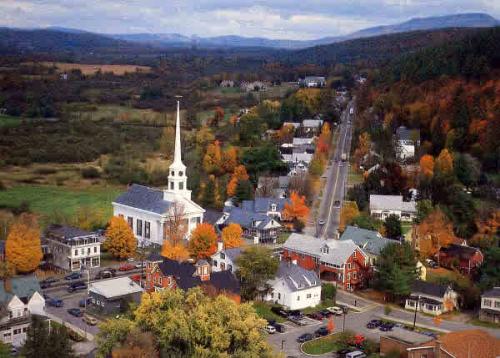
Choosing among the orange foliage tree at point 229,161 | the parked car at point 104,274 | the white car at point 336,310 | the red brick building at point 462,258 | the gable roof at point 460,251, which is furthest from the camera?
the orange foliage tree at point 229,161

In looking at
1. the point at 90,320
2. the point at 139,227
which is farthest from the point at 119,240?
the point at 90,320

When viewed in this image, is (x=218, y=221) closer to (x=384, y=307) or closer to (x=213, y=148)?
(x=384, y=307)

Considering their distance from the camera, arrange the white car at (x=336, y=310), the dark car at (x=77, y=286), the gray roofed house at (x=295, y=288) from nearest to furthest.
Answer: the white car at (x=336, y=310) < the gray roofed house at (x=295, y=288) < the dark car at (x=77, y=286)

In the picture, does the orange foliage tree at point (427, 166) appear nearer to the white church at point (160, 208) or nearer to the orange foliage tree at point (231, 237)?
the orange foliage tree at point (231, 237)

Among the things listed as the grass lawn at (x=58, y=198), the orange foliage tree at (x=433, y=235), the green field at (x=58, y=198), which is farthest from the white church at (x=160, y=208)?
the orange foliage tree at (x=433, y=235)

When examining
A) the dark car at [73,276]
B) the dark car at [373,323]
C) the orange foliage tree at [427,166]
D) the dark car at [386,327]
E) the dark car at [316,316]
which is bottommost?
the dark car at [73,276]

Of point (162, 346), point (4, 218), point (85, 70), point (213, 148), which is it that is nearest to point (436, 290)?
point (162, 346)

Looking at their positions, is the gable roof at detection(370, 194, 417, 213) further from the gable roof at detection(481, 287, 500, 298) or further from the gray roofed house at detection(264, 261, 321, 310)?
the gray roofed house at detection(264, 261, 321, 310)
